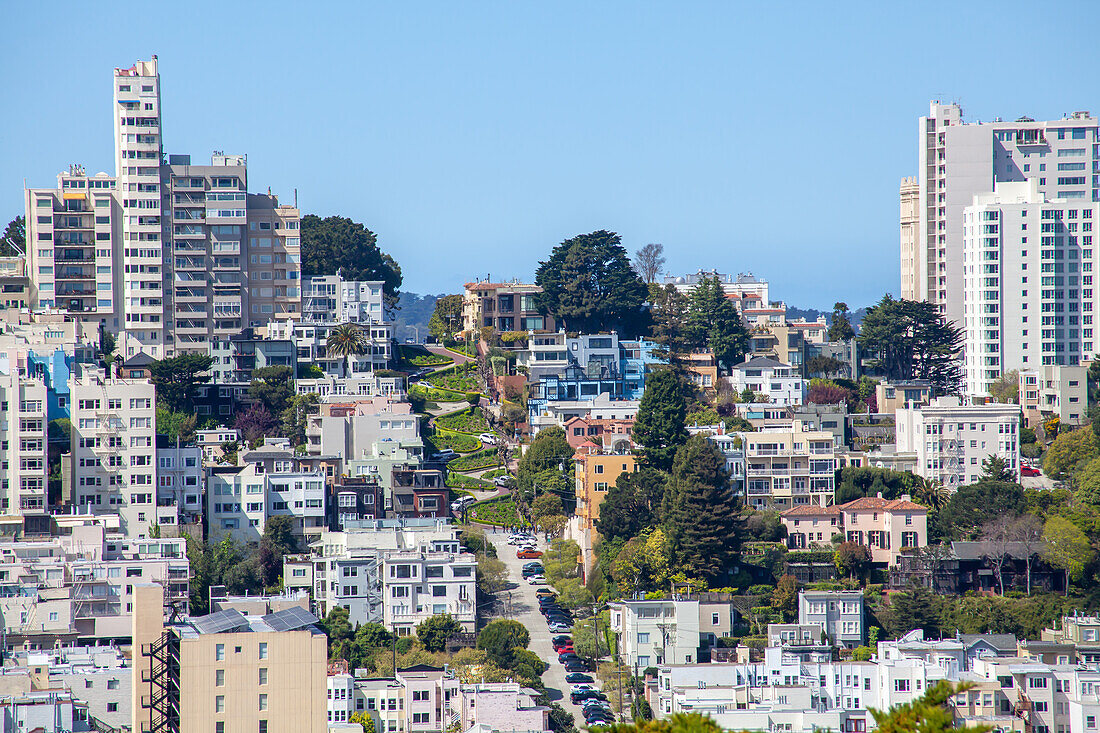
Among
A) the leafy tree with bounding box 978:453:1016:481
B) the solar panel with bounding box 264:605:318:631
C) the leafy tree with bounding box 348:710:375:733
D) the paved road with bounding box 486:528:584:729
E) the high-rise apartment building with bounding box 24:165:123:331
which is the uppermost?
the high-rise apartment building with bounding box 24:165:123:331

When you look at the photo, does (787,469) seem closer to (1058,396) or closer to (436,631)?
(1058,396)

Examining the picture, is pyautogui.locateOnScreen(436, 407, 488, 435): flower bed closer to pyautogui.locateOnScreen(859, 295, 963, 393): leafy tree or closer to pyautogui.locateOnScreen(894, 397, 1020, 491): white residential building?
pyautogui.locateOnScreen(859, 295, 963, 393): leafy tree

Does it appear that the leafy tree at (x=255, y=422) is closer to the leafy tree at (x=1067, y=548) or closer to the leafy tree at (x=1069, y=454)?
the leafy tree at (x=1069, y=454)

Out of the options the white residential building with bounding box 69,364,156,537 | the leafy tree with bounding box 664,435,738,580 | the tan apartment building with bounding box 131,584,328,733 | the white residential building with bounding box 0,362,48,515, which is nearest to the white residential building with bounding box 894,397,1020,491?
the leafy tree with bounding box 664,435,738,580

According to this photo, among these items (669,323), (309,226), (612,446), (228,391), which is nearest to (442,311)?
(309,226)

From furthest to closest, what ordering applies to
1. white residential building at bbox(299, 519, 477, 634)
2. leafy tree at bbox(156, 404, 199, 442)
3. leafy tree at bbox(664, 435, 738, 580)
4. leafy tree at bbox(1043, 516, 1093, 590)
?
1. leafy tree at bbox(156, 404, 199, 442)
2. leafy tree at bbox(1043, 516, 1093, 590)
3. leafy tree at bbox(664, 435, 738, 580)
4. white residential building at bbox(299, 519, 477, 634)

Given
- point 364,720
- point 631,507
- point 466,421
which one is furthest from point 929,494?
point 364,720
